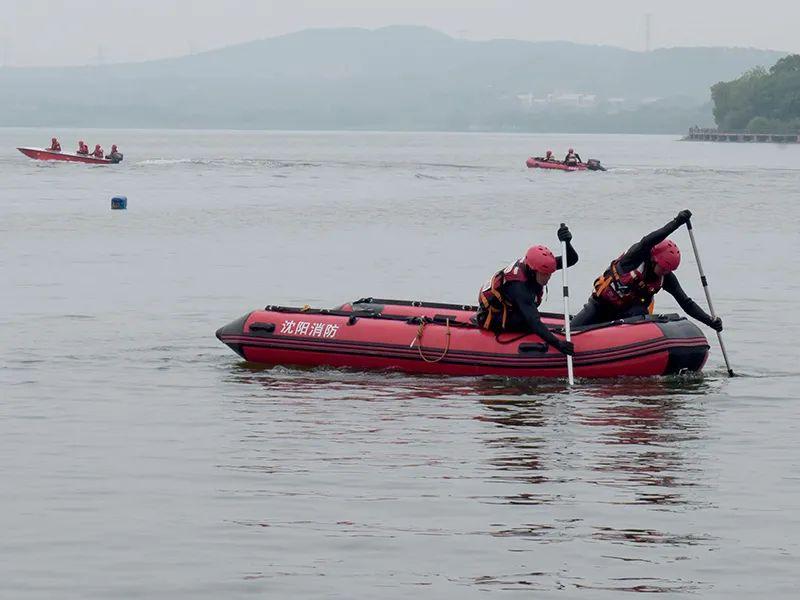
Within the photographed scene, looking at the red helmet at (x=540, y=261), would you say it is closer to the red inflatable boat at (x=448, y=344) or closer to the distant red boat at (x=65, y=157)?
the red inflatable boat at (x=448, y=344)

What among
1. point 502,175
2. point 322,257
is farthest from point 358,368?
point 502,175

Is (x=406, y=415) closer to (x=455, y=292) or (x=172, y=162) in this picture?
(x=455, y=292)

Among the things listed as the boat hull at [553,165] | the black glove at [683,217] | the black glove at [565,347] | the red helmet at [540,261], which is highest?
the black glove at [683,217]

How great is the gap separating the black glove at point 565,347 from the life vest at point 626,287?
116 cm

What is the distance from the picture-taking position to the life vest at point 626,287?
64.2 ft

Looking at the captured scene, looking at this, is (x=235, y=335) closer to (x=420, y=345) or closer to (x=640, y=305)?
(x=420, y=345)

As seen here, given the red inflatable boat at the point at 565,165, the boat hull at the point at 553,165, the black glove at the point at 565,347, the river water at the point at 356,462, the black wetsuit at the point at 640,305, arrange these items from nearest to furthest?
the river water at the point at 356,462 < the black glove at the point at 565,347 < the black wetsuit at the point at 640,305 < the red inflatable boat at the point at 565,165 < the boat hull at the point at 553,165

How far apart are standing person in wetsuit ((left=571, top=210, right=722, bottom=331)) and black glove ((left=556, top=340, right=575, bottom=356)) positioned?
1162 mm

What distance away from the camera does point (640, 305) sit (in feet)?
65.3

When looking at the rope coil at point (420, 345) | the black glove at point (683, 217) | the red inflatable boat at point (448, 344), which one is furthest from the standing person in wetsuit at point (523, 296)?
the black glove at point (683, 217)

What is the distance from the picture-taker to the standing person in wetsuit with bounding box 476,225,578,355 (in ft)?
61.4

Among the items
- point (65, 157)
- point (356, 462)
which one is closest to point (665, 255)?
point (356, 462)

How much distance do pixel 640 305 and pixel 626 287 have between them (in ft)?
1.20

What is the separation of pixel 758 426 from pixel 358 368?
529 centimetres
